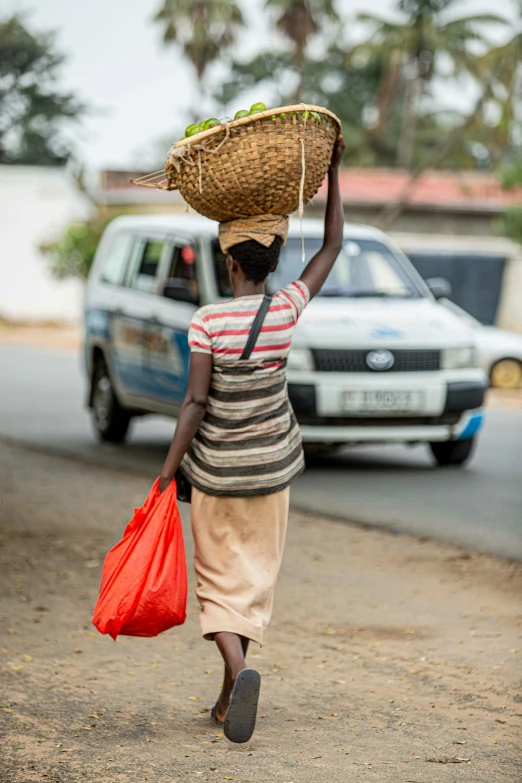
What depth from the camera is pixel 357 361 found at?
389 inches

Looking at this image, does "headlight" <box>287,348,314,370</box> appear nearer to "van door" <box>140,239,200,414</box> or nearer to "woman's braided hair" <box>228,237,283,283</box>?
"van door" <box>140,239,200,414</box>

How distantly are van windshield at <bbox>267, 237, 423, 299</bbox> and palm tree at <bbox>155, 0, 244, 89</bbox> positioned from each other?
89.9 feet

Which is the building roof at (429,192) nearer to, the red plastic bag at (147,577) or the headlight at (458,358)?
the headlight at (458,358)

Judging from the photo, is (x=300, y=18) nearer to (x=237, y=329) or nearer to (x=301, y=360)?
(x=301, y=360)

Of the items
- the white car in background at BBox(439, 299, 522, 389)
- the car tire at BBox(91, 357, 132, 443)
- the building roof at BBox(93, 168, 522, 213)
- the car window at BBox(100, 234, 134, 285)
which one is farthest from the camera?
the building roof at BBox(93, 168, 522, 213)

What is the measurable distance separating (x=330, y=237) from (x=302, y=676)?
1688mm

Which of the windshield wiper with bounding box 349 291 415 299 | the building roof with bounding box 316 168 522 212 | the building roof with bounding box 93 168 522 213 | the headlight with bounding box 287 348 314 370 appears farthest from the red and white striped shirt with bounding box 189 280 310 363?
the building roof with bounding box 316 168 522 212

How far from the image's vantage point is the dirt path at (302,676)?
4027mm

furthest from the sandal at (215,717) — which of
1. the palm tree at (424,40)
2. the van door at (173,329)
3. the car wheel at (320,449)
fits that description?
the palm tree at (424,40)

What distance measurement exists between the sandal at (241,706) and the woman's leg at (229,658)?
143 millimetres

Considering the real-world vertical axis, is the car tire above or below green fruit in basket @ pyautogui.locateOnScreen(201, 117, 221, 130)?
below

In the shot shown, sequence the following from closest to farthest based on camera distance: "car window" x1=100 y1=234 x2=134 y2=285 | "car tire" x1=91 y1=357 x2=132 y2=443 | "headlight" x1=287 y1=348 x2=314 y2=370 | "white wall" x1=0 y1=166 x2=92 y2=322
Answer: "headlight" x1=287 y1=348 x2=314 y2=370
"car tire" x1=91 y1=357 x2=132 y2=443
"car window" x1=100 y1=234 x2=134 y2=285
"white wall" x1=0 y1=166 x2=92 y2=322

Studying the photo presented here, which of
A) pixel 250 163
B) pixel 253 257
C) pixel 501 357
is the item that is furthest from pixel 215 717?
pixel 501 357

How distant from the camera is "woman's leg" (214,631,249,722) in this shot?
4.21 meters
